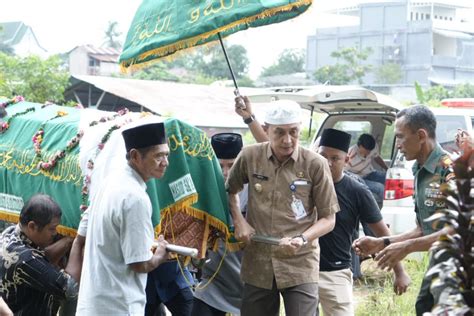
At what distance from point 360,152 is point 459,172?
25.3ft

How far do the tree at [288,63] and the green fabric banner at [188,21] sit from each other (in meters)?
77.6

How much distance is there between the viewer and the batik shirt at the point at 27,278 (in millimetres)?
5457

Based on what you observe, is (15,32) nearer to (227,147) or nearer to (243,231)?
(227,147)

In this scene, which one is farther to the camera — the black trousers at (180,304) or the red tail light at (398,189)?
the red tail light at (398,189)

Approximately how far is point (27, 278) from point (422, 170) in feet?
8.16

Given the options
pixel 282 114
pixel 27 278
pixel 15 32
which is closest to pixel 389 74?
pixel 15 32

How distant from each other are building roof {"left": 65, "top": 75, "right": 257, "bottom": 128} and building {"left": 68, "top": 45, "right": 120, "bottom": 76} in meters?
30.7

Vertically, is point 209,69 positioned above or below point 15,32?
below

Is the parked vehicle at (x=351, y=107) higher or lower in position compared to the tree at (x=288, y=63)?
lower

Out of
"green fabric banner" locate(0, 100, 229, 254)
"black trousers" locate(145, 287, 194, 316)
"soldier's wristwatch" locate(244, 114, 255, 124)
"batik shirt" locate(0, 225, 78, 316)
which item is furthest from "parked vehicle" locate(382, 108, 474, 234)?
"batik shirt" locate(0, 225, 78, 316)

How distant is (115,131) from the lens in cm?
592

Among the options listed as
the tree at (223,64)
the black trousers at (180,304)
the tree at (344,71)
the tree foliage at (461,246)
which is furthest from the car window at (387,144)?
the tree at (223,64)

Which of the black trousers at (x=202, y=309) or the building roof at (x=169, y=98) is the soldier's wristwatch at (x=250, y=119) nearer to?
the black trousers at (x=202, y=309)

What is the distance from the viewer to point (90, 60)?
63844mm
